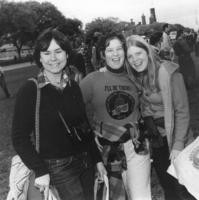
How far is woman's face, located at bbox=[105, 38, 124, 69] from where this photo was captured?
299 centimetres

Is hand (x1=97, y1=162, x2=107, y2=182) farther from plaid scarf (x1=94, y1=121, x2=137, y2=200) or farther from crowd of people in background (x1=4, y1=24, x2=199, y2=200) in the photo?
plaid scarf (x1=94, y1=121, x2=137, y2=200)

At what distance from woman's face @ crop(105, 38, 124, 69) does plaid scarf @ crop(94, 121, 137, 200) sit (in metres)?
0.47

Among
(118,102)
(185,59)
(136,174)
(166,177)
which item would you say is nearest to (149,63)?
(118,102)

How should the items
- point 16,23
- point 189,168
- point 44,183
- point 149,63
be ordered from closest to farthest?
1. point 44,183
2. point 189,168
3. point 149,63
4. point 16,23

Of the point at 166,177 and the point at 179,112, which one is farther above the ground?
the point at 179,112

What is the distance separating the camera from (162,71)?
2906 millimetres

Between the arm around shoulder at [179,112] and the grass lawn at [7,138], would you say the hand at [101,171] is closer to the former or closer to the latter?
the arm around shoulder at [179,112]

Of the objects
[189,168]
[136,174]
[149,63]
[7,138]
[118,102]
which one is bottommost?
[7,138]

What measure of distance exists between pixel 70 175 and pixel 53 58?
0.76 meters

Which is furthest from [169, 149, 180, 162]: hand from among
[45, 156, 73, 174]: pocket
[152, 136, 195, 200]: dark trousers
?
[45, 156, 73, 174]: pocket

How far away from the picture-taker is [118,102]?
2.95 m

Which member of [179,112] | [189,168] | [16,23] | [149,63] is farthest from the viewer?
[16,23]

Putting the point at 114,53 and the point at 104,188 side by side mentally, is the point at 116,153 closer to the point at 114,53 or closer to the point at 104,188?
the point at 104,188

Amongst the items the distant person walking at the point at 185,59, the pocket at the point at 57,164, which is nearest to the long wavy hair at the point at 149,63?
the pocket at the point at 57,164
